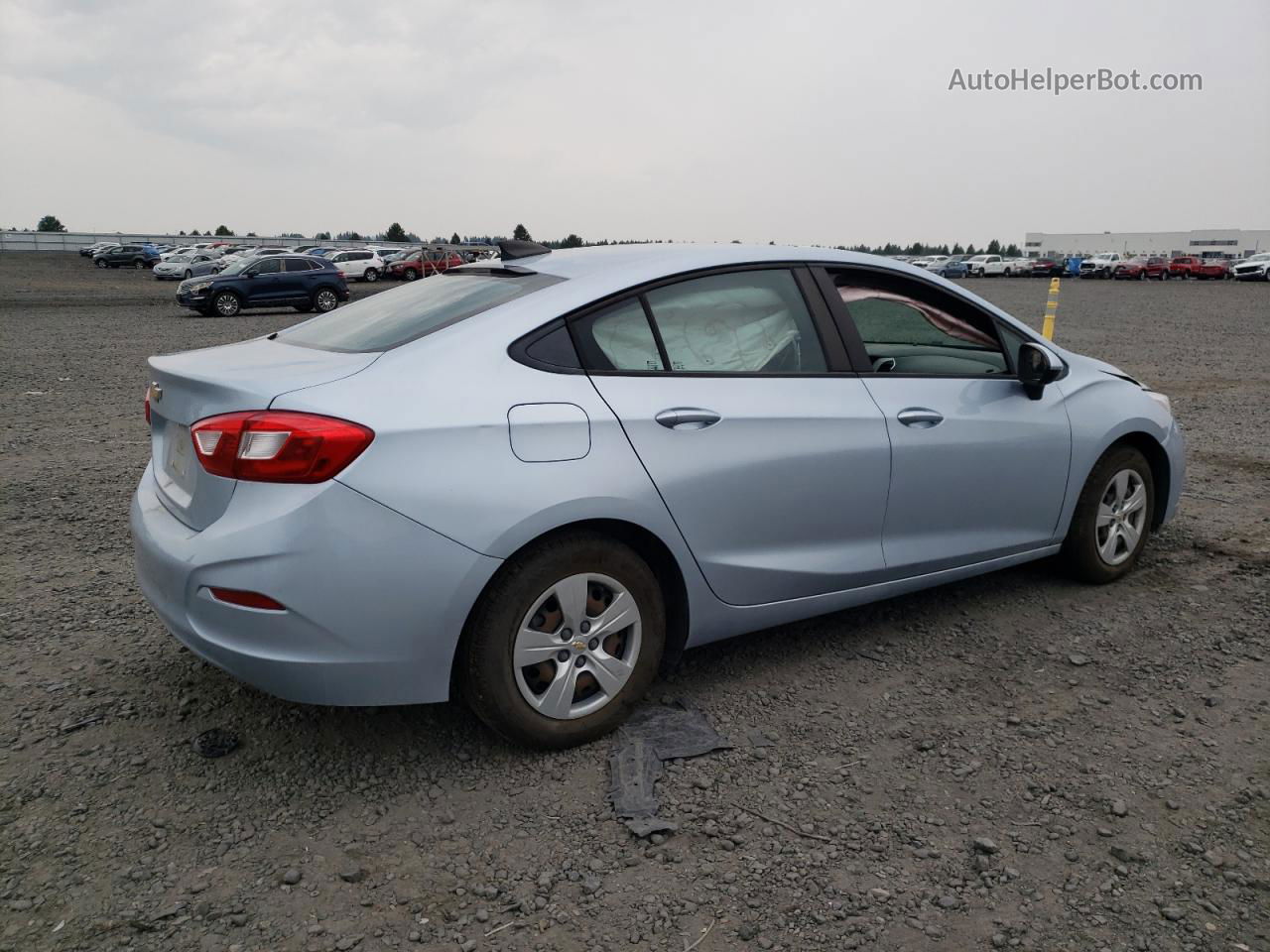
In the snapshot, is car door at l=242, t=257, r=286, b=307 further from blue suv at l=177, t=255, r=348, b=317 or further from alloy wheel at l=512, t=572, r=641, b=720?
alloy wheel at l=512, t=572, r=641, b=720

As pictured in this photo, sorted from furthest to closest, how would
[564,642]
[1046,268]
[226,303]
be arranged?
1. [1046,268]
2. [226,303]
3. [564,642]

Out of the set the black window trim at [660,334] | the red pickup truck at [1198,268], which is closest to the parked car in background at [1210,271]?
the red pickup truck at [1198,268]

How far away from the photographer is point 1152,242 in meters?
131

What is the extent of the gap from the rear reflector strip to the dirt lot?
0.62 metres

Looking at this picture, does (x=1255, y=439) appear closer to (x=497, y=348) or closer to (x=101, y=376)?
(x=497, y=348)

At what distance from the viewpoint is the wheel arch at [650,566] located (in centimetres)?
296

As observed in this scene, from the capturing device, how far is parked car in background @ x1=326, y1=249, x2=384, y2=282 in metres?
47.7

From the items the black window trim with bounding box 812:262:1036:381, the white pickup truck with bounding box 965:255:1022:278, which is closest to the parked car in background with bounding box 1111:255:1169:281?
the white pickup truck with bounding box 965:255:1022:278

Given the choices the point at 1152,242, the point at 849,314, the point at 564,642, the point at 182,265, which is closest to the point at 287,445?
the point at 564,642

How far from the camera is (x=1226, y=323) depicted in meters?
21.9

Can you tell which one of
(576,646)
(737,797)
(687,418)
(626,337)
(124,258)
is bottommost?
(737,797)

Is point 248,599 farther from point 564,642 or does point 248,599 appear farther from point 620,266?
point 620,266

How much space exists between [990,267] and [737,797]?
70331 mm

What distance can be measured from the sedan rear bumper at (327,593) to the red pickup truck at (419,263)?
1644 inches
